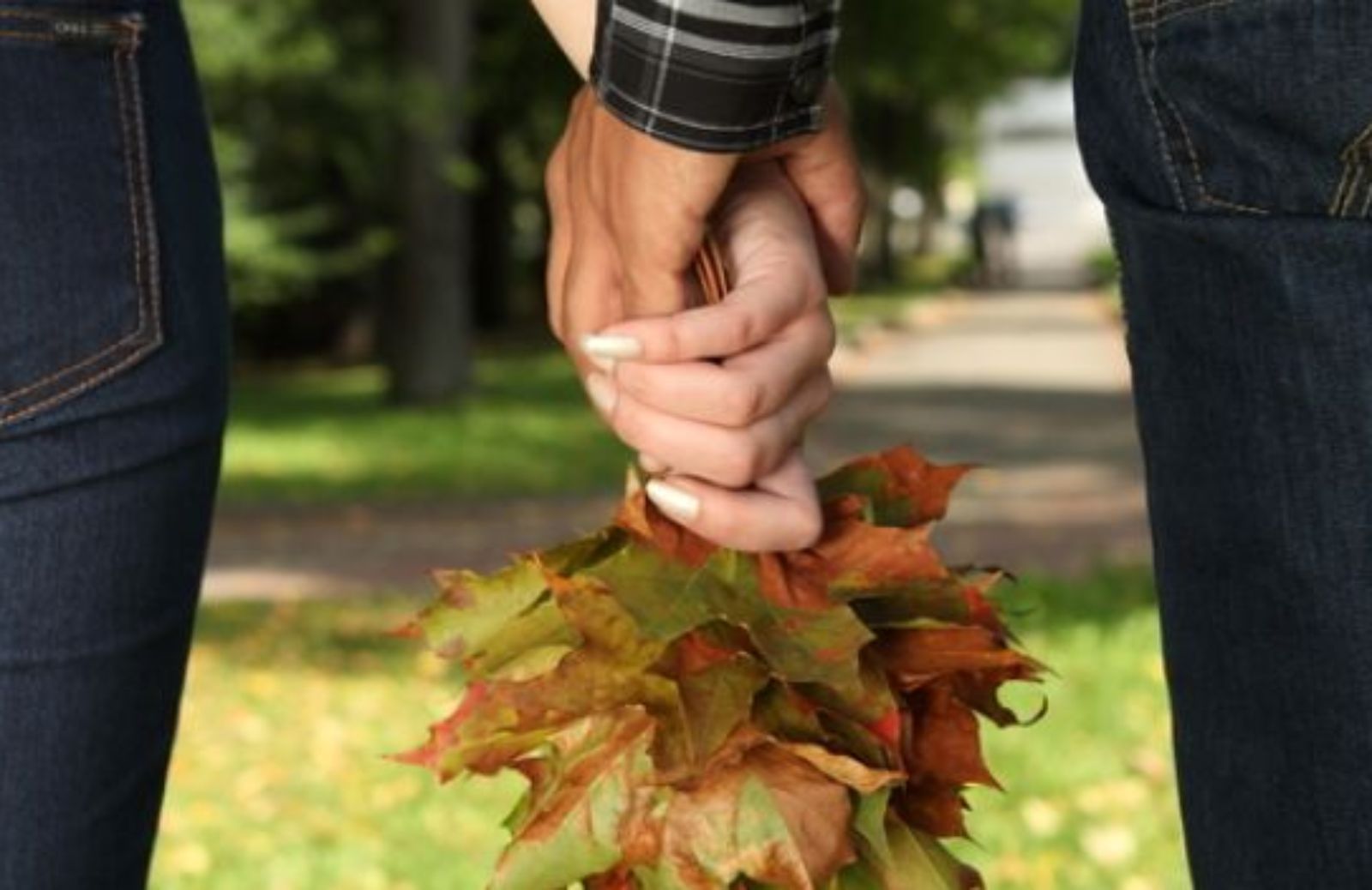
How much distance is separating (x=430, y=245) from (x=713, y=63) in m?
17.1

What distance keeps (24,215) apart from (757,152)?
53cm

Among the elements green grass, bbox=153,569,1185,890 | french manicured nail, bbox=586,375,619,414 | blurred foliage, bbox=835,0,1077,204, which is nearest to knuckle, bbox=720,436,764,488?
french manicured nail, bbox=586,375,619,414

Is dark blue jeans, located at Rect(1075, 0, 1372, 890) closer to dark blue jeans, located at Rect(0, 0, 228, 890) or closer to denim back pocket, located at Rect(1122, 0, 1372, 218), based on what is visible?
denim back pocket, located at Rect(1122, 0, 1372, 218)

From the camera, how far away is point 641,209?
1.74m

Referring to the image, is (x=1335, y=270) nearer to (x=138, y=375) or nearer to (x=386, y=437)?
(x=138, y=375)

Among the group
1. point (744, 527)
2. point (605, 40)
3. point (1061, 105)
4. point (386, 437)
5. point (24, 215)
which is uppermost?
point (605, 40)

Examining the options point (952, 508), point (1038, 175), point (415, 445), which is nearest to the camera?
point (952, 508)

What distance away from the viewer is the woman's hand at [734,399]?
1.69m

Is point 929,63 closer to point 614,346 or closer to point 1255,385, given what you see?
point 614,346

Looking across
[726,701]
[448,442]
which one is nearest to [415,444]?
[448,442]

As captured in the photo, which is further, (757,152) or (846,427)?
(846,427)

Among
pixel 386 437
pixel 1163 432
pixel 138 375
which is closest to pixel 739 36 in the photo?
pixel 1163 432

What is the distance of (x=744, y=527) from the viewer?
5.52ft

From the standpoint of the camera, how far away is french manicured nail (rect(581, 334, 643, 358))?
171cm
